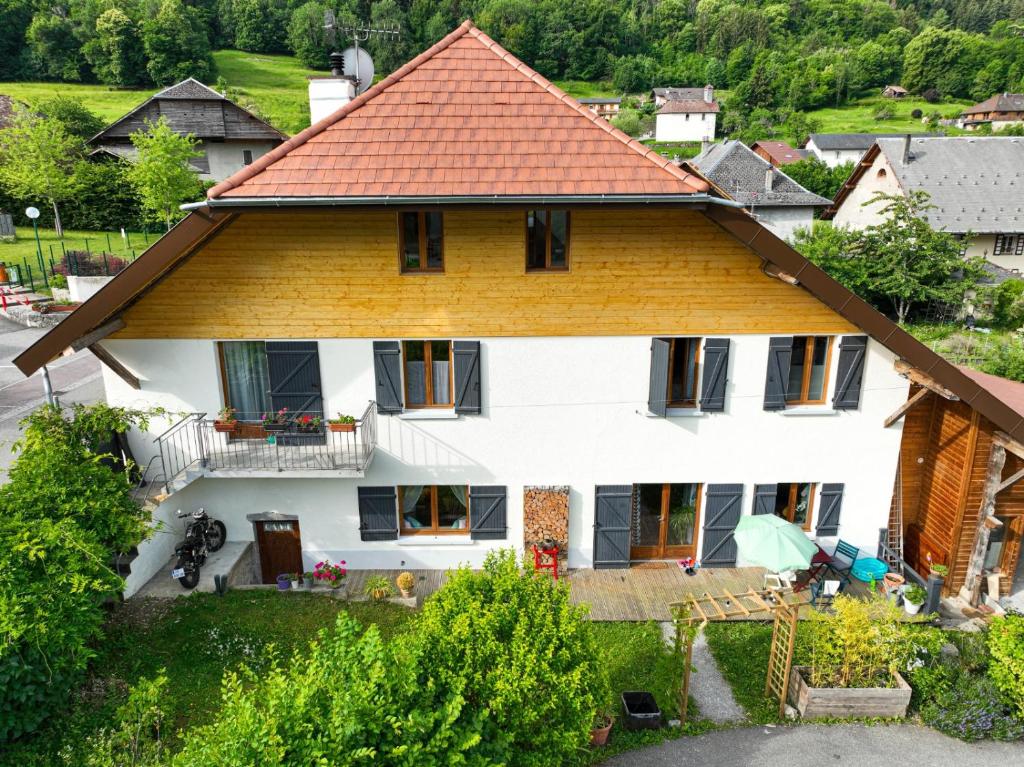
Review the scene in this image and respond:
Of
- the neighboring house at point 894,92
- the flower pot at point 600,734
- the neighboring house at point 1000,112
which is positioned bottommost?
the flower pot at point 600,734

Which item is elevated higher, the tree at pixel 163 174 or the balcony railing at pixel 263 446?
the tree at pixel 163 174

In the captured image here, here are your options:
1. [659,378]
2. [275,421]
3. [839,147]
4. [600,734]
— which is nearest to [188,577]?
[275,421]

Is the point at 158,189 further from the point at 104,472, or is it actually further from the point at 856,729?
the point at 856,729

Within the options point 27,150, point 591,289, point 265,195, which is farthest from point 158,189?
point 591,289

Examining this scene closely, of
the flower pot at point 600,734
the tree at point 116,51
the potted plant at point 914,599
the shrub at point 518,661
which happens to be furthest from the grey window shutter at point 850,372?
the tree at point 116,51

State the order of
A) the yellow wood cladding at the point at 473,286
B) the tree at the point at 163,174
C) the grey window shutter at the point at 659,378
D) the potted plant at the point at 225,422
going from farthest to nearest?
the tree at the point at 163,174 < the potted plant at the point at 225,422 < the grey window shutter at the point at 659,378 < the yellow wood cladding at the point at 473,286

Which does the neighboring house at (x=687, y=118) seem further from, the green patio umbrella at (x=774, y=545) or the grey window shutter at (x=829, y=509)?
the green patio umbrella at (x=774, y=545)

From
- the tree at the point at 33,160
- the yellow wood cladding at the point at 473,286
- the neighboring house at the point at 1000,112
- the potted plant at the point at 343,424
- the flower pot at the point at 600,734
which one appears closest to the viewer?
the flower pot at the point at 600,734

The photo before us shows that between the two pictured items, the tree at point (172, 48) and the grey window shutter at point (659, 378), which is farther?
the tree at point (172, 48)
